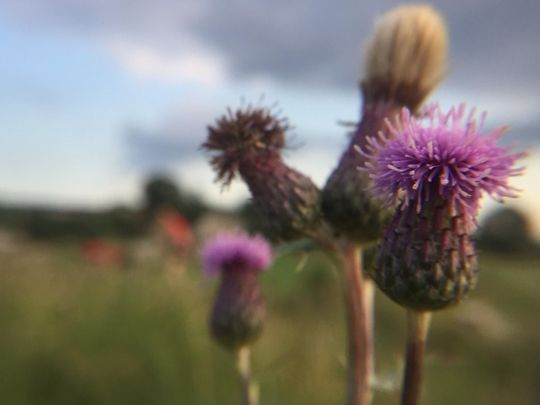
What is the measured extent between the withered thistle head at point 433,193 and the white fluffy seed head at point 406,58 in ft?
2.17

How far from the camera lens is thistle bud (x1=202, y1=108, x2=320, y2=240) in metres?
1.92

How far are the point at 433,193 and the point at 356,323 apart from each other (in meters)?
0.51

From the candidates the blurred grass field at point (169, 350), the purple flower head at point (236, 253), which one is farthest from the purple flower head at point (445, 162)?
the blurred grass field at point (169, 350)

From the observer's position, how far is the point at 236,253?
297cm

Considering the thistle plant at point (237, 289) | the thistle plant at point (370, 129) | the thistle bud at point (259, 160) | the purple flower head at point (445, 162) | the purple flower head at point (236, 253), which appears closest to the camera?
the purple flower head at point (445, 162)

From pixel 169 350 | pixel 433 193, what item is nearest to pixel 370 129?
pixel 433 193

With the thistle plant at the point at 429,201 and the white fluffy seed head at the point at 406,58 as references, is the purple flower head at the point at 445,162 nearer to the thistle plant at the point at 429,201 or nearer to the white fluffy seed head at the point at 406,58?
the thistle plant at the point at 429,201

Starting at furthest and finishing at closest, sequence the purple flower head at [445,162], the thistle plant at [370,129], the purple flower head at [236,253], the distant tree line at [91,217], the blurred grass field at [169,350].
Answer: the distant tree line at [91,217]
the blurred grass field at [169,350]
the purple flower head at [236,253]
the thistle plant at [370,129]
the purple flower head at [445,162]

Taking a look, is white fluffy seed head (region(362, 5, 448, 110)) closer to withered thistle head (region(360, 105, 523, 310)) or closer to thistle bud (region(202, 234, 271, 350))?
withered thistle head (region(360, 105, 523, 310))

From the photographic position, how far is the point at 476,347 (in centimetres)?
1011

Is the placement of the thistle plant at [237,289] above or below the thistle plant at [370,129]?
below

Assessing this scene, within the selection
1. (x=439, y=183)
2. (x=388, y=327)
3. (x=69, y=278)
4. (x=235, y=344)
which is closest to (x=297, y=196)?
(x=439, y=183)

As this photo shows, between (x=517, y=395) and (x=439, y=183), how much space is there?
8.53 m

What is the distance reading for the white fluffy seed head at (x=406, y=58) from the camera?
2045 mm
